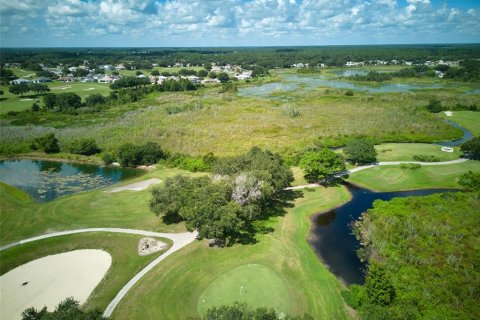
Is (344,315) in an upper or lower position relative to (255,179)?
lower

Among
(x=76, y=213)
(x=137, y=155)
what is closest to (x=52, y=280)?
(x=76, y=213)

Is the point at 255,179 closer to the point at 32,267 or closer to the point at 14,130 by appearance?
the point at 32,267

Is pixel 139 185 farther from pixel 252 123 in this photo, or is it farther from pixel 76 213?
pixel 252 123

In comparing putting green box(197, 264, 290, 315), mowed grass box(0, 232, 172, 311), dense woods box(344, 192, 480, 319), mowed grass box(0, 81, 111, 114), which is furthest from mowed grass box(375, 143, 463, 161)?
mowed grass box(0, 81, 111, 114)

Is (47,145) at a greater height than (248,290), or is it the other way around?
(47,145)

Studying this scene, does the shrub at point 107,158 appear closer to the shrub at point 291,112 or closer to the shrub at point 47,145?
the shrub at point 47,145

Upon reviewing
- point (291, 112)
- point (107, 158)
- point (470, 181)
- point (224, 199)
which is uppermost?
point (291, 112)

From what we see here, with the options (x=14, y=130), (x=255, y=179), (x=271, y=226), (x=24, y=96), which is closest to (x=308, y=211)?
(x=271, y=226)
